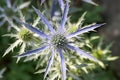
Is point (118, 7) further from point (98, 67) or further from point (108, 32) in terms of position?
point (98, 67)

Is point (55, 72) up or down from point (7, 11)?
down

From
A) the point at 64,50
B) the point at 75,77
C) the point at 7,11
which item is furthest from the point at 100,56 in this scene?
the point at 7,11

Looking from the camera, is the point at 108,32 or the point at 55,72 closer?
the point at 55,72

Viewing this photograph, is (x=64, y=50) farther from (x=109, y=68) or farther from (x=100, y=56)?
(x=109, y=68)

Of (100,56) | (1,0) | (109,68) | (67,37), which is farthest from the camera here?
(109,68)

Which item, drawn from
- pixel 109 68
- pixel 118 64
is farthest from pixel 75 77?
pixel 118 64

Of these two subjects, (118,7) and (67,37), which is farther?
(118,7)

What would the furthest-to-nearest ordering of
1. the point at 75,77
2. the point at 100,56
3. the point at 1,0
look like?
the point at 1,0 < the point at 100,56 < the point at 75,77

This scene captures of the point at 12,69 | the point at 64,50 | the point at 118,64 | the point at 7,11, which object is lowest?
the point at 118,64

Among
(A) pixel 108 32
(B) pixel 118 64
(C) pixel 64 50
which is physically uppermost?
(C) pixel 64 50
